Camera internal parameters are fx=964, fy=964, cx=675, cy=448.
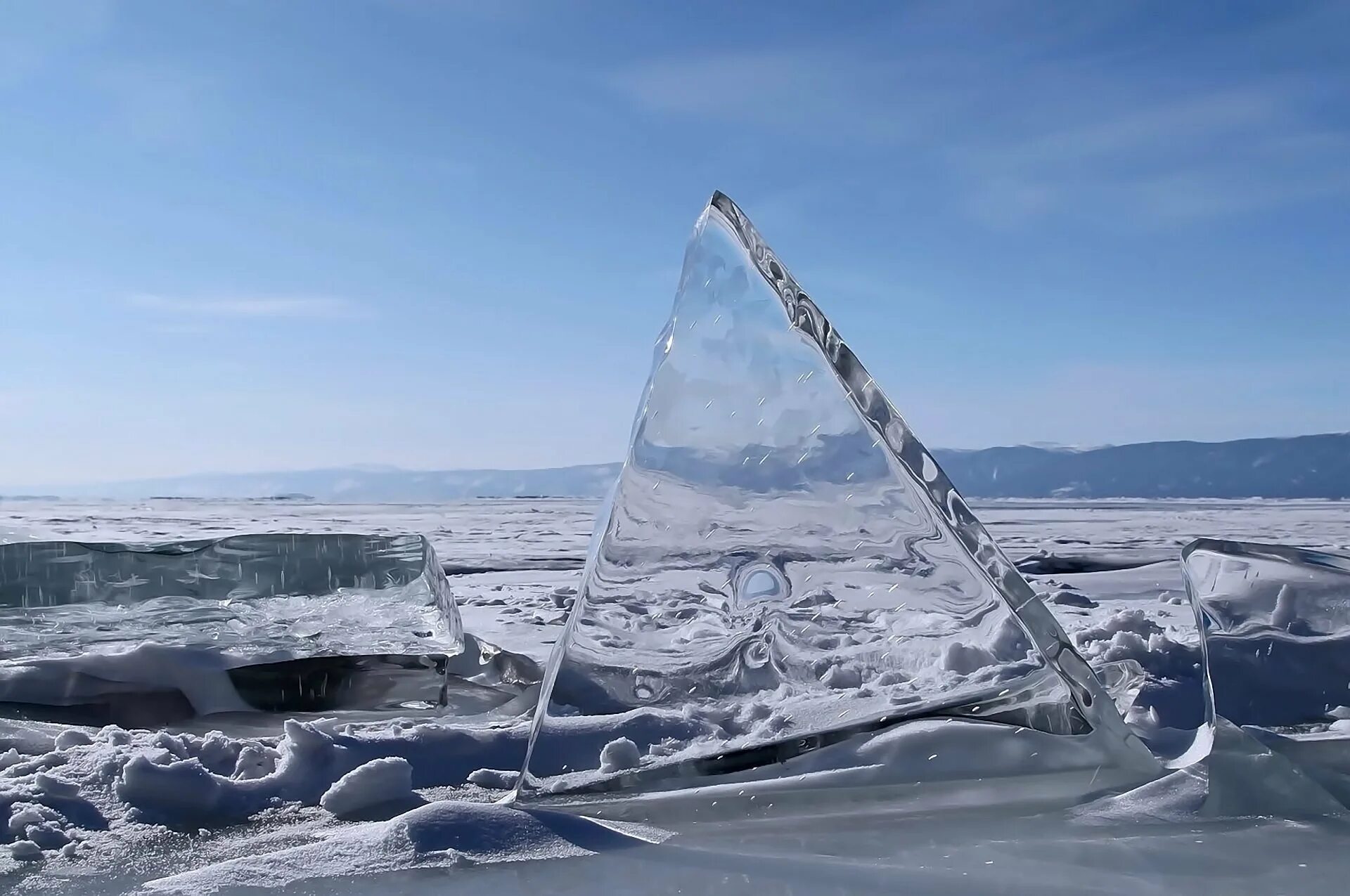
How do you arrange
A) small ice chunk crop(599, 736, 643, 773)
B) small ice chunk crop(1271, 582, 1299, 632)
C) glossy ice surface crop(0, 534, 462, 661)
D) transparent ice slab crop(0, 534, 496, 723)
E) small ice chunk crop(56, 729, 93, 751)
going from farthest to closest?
glossy ice surface crop(0, 534, 462, 661) → transparent ice slab crop(0, 534, 496, 723) → small ice chunk crop(56, 729, 93, 751) → small ice chunk crop(1271, 582, 1299, 632) → small ice chunk crop(599, 736, 643, 773)

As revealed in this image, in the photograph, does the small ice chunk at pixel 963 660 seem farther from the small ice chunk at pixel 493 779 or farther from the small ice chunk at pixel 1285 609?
the small ice chunk at pixel 493 779

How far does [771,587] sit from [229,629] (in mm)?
1366

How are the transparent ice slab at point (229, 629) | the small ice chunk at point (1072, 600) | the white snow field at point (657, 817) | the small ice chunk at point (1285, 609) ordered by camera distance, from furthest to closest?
the small ice chunk at point (1072, 600)
the transparent ice slab at point (229, 629)
the small ice chunk at point (1285, 609)
the white snow field at point (657, 817)

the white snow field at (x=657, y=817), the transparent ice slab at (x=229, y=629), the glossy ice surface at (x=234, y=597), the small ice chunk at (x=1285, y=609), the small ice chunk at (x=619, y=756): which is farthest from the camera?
the glossy ice surface at (x=234, y=597)

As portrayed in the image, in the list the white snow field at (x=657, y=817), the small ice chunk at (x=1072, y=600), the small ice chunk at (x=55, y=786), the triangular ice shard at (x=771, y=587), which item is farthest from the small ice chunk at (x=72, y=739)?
the small ice chunk at (x=1072, y=600)

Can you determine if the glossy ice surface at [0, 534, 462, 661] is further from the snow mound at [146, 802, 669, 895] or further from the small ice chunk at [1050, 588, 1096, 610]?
the small ice chunk at [1050, 588, 1096, 610]

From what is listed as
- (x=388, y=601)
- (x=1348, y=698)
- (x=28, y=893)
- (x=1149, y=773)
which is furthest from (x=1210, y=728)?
(x=388, y=601)

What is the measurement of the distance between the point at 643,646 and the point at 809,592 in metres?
0.25

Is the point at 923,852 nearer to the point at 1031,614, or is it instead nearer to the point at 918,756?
the point at 918,756

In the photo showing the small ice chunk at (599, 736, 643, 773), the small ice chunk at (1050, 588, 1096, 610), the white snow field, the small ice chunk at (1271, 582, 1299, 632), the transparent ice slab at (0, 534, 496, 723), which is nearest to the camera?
the white snow field

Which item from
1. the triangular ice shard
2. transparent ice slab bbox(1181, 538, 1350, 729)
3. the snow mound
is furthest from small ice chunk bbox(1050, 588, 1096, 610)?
the snow mound

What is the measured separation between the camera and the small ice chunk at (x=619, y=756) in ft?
4.26

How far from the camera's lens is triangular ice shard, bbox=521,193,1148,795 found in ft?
4.33

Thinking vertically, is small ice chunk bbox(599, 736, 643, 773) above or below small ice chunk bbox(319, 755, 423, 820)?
above
